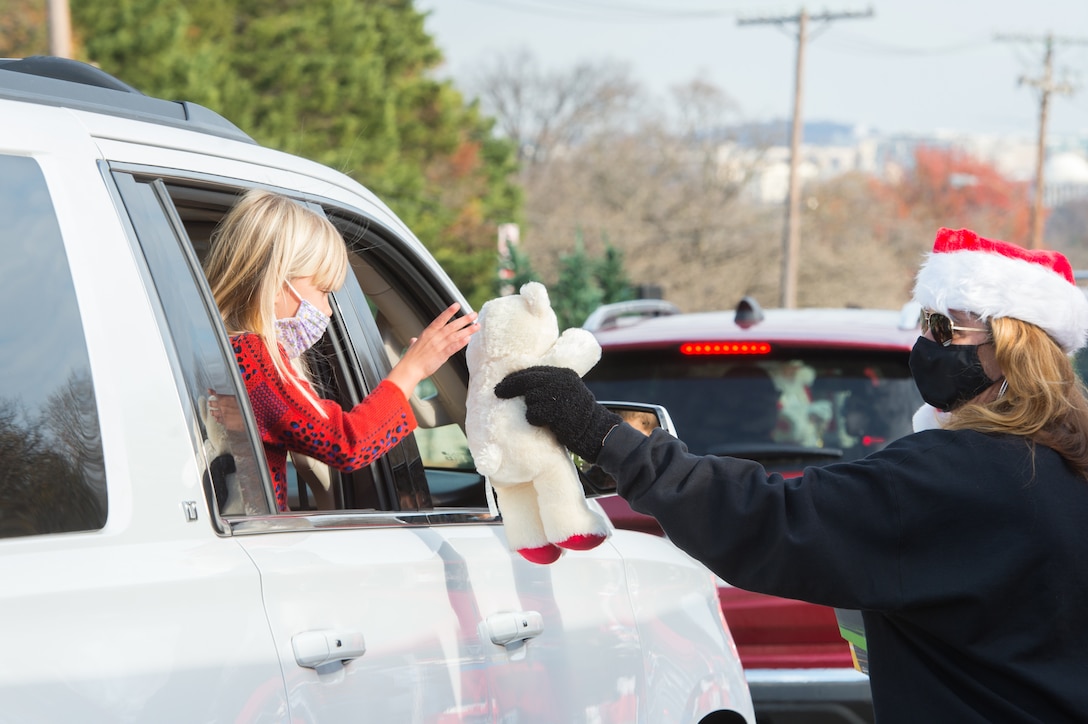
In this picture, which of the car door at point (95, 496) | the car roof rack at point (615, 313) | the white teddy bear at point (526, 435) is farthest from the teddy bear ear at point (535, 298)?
the car roof rack at point (615, 313)

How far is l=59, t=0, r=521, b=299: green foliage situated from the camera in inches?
957

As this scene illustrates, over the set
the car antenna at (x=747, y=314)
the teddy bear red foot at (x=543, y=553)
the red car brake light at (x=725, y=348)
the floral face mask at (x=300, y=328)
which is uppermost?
the floral face mask at (x=300, y=328)

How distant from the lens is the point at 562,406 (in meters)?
2.02

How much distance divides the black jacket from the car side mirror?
649 mm

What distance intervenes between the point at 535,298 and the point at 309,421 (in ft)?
1.82

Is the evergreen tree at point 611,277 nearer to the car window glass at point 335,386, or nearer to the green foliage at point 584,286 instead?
the green foliage at point 584,286

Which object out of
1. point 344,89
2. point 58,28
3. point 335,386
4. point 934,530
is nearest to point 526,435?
point 934,530

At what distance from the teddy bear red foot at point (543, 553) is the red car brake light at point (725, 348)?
2.56 metres

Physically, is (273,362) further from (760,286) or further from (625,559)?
(760,286)

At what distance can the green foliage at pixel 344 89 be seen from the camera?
2430 cm

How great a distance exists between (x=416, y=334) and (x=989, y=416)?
147 cm

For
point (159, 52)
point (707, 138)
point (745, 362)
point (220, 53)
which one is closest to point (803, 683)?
point (745, 362)

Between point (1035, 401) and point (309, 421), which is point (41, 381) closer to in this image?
point (309, 421)

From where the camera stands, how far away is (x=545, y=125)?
179ft
